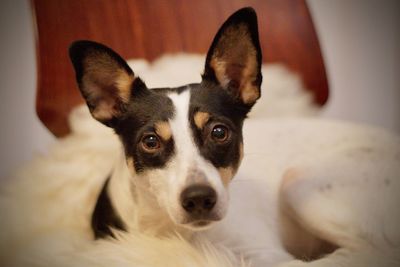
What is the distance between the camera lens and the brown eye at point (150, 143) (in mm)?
1062

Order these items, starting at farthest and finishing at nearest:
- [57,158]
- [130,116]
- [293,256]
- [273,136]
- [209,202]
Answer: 1. [273,136]
2. [57,158]
3. [293,256]
4. [130,116]
5. [209,202]

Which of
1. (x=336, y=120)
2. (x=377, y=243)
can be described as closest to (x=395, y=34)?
(x=336, y=120)

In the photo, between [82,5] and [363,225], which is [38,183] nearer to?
[82,5]

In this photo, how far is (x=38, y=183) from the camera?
132cm

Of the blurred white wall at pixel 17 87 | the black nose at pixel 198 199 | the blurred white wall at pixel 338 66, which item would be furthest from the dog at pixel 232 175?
the blurred white wall at pixel 17 87

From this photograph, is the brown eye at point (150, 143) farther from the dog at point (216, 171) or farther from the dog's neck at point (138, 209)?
the dog's neck at point (138, 209)

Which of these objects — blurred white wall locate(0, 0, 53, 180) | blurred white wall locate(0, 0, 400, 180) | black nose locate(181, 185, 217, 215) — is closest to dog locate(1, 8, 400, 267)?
black nose locate(181, 185, 217, 215)

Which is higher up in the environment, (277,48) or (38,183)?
(277,48)

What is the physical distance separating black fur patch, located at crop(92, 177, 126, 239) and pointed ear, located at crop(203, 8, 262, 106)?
45cm

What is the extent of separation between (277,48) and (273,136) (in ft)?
0.93

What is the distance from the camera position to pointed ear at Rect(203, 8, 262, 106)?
1.06 metres

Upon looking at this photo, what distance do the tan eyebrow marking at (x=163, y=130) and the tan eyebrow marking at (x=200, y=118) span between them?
6cm

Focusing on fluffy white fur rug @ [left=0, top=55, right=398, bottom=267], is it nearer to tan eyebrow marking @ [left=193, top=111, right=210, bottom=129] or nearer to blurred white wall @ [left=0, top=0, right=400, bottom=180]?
blurred white wall @ [left=0, top=0, right=400, bottom=180]

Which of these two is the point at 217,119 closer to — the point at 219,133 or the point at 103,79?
the point at 219,133
